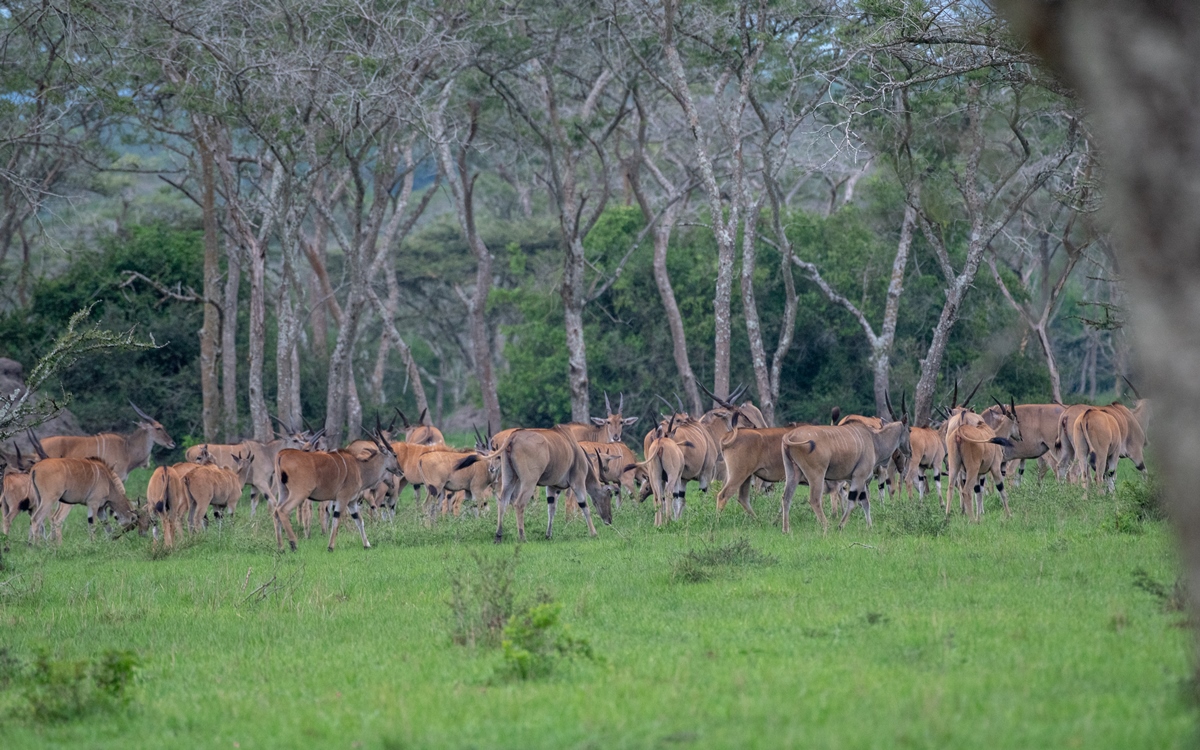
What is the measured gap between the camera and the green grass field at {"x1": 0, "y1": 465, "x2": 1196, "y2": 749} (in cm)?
594

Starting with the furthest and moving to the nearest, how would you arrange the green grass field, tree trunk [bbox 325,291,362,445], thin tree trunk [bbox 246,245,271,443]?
thin tree trunk [bbox 246,245,271,443] → tree trunk [bbox 325,291,362,445] → the green grass field

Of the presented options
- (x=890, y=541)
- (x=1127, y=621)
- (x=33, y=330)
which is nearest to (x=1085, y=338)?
(x=33, y=330)

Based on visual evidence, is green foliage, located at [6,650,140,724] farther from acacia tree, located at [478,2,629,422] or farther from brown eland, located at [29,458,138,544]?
acacia tree, located at [478,2,629,422]

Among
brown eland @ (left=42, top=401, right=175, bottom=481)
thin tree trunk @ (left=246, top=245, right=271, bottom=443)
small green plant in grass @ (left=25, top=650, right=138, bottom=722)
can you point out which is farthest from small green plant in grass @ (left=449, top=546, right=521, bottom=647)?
thin tree trunk @ (left=246, top=245, right=271, bottom=443)

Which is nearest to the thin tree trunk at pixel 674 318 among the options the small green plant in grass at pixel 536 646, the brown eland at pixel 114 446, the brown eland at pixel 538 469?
the brown eland at pixel 114 446

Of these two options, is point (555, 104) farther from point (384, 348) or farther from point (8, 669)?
point (8, 669)

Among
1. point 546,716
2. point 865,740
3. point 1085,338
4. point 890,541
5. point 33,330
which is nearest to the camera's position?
point 865,740

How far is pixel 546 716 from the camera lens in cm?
634

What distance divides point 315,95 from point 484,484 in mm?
8736

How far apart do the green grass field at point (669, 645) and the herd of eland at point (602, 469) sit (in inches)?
44.0

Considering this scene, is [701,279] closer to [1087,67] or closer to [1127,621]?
[1127,621]

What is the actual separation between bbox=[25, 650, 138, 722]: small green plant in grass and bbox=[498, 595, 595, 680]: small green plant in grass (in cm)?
207

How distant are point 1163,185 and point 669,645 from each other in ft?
16.0

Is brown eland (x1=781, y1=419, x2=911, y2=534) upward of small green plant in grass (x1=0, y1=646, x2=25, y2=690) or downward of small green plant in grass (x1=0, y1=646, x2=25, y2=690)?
upward
